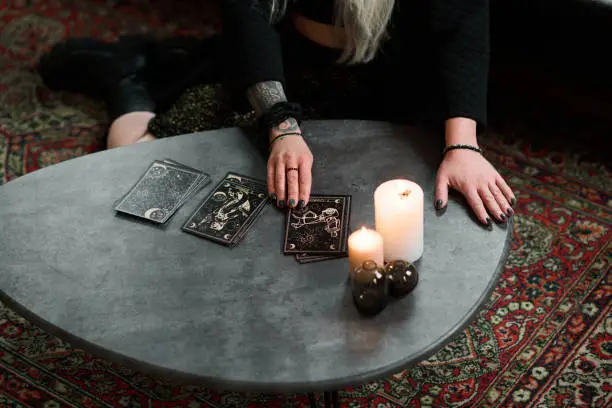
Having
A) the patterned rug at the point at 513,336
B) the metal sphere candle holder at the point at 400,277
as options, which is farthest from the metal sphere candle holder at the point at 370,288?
the patterned rug at the point at 513,336

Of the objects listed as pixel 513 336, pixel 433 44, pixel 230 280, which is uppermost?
pixel 433 44

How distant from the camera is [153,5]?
10.1 feet

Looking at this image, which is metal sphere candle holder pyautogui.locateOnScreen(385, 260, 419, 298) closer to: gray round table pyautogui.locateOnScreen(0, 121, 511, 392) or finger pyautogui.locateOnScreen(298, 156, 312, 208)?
gray round table pyautogui.locateOnScreen(0, 121, 511, 392)

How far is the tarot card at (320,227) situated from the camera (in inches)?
55.3

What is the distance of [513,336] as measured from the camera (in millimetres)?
1821

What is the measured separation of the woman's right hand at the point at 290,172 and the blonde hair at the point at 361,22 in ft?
1.04

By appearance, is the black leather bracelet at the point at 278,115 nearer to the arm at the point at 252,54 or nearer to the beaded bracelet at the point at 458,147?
the arm at the point at 252,54

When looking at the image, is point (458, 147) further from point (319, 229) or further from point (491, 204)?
point (319, 229)

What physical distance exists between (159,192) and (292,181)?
0.84 feet

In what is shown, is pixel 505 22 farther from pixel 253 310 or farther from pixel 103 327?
pixel 103 327

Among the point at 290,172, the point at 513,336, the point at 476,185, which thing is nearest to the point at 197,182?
the point at 290,172

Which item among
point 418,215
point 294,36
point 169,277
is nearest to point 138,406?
point 169,277

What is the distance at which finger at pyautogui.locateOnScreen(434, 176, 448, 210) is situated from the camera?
57.8 inches

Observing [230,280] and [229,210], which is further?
[229,210]
